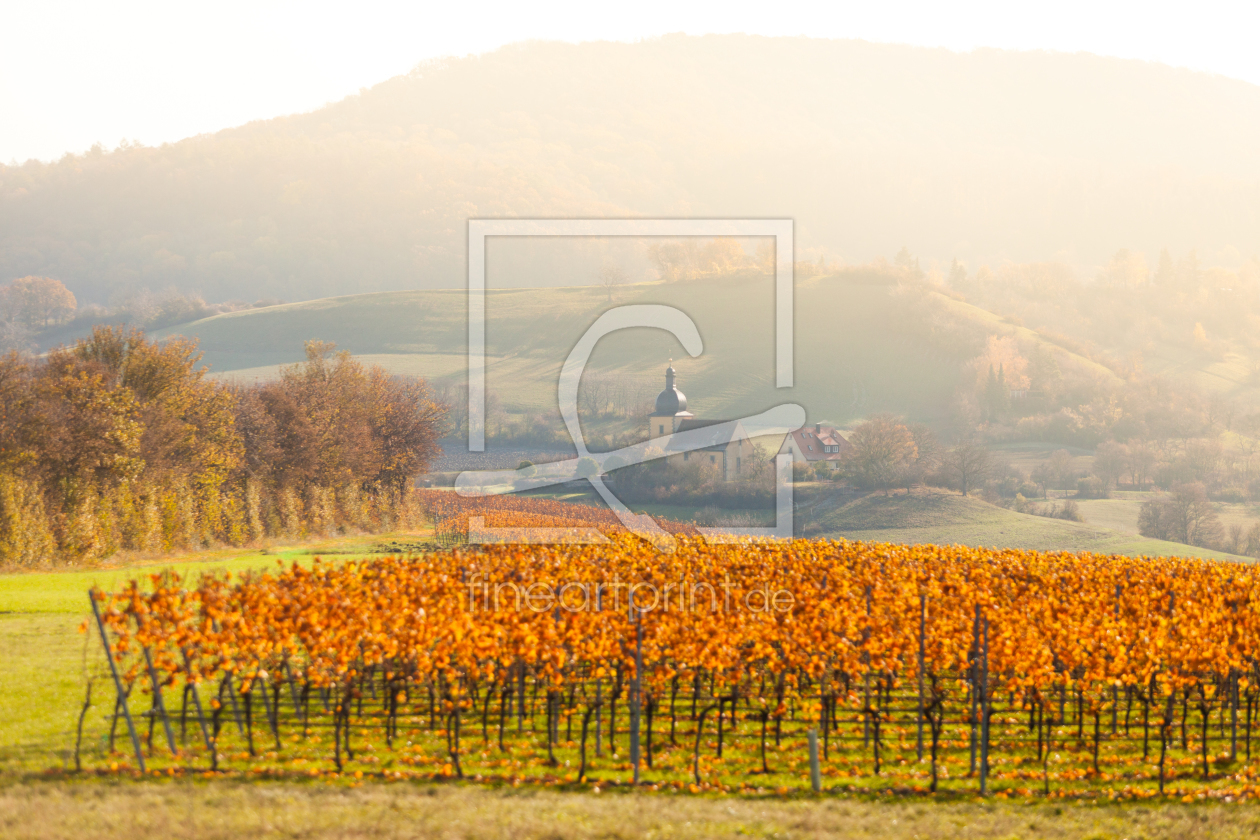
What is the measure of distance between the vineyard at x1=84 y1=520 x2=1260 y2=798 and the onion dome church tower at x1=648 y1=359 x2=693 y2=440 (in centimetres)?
7356

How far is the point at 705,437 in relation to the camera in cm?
9038

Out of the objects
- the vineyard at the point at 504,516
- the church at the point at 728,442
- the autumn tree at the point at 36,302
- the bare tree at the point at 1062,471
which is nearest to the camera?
the vineyard at the point at 504,516

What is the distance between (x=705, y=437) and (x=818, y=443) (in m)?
11.5

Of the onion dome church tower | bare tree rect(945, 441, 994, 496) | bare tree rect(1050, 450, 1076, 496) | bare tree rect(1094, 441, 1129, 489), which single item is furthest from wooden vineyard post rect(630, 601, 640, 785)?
bare tree rect(1094, 441, 1129, 489)

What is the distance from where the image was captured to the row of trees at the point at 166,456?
33.3 metres

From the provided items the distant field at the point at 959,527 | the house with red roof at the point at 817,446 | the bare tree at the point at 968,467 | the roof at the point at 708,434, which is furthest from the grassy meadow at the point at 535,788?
the bare tree at the point at 968,467

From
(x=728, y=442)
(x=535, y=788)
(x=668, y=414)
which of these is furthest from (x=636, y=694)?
(x=668, y=414)

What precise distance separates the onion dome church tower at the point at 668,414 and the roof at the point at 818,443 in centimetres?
1058

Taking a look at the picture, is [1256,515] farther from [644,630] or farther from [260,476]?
[644,630]

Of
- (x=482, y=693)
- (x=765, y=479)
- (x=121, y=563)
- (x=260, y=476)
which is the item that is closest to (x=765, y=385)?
(x=765, y=479)

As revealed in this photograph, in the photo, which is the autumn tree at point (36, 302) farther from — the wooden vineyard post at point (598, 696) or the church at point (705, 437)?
the wooden vineyard post at point (598, 696)

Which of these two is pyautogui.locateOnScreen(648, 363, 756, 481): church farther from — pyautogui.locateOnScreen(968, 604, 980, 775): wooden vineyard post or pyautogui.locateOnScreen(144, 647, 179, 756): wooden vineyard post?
pyautogui.locateOnScreen(144, 647, 179, 756): wooden vineyard post

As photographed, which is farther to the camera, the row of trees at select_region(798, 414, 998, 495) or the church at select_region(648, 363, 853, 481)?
the church at select_region(648, 363, 853, 481)

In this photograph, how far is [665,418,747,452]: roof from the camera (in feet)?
284
